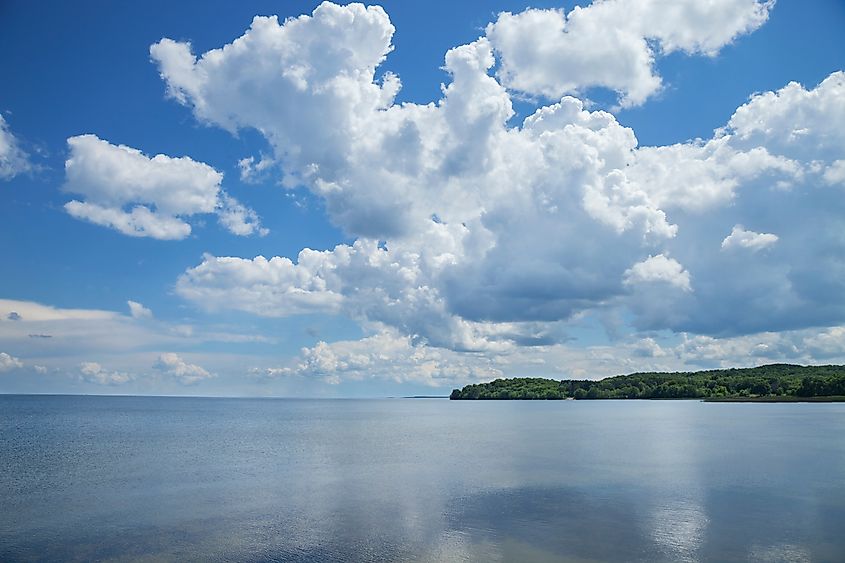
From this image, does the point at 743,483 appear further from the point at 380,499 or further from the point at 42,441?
the point at 42,441

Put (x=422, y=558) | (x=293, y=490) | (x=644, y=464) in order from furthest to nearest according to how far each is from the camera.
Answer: (x=644, y=464) → (x=293, y=490) → (x=422, y=558)

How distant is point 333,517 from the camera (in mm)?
30250

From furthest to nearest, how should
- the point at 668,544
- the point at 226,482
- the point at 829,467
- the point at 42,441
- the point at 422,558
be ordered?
the point at 42,441 → the point at 829,467 → the point at 226,482 → the point at 668,544 → the point at 422,558

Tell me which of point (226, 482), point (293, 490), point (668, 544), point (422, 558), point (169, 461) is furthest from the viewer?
point (169, 461)

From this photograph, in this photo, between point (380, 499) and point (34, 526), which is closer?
point (34, 526)

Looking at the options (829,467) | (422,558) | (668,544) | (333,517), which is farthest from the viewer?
(829,467)

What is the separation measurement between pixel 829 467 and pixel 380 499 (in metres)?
35.4

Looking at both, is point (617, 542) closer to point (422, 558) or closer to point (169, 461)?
point (422, 558)

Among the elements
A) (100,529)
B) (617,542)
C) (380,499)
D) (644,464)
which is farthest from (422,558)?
(644,464)

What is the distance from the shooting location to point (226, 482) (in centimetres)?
4259

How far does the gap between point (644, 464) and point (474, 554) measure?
101 ft

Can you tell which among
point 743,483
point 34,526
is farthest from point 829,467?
point 34,526

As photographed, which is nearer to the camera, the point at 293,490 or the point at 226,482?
the point at 293,490

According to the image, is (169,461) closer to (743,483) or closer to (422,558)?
(422,558)
